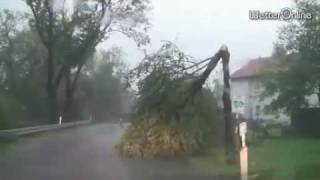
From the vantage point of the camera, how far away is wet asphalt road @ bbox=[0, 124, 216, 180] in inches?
587

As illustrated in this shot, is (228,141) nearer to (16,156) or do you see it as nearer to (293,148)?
(293,148)

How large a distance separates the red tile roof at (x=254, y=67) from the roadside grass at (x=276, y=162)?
257cm

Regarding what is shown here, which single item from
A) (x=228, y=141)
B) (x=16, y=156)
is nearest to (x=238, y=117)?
(x=228, y=141)

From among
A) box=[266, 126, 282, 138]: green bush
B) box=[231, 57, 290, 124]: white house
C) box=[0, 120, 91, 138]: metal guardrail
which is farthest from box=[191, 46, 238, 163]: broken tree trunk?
box=[0, 120, 91, 138]: metal guardrail

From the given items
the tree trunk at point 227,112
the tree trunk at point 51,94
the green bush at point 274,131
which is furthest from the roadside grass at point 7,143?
the green bush at point 274,131

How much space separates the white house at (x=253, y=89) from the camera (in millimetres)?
20888

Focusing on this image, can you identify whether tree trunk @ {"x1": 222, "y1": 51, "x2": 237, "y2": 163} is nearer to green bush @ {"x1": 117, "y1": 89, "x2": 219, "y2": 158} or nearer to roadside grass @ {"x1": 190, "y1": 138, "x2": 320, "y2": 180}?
roadside grass @ {"x1": 190, "y1": 138, "x2": 320, "y2": 180}

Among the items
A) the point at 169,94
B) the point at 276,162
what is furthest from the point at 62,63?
the point at 276,162

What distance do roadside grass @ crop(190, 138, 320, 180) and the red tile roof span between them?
2566 millimetres

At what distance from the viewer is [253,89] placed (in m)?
24.8

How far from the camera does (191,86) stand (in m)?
19.9

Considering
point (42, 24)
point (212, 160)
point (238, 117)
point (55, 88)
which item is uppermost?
point (42, 24)

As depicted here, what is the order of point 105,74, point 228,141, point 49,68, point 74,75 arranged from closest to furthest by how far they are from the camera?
point 228,141 < point 105,74 < point 74,75 < point 49,68

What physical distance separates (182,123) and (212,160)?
1.95 metres
